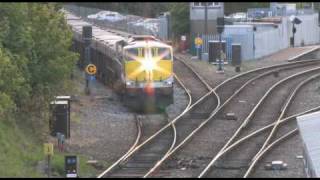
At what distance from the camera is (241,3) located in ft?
239

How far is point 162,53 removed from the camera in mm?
28156

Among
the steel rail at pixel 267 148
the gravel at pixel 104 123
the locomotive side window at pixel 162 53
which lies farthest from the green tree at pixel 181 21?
the steel rail at pixel 267 148

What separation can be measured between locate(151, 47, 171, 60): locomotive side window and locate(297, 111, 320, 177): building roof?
979 centimetres

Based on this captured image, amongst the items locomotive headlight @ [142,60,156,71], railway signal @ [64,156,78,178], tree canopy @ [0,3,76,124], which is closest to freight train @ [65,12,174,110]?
locomotive headlight @ [142,60,156,71]

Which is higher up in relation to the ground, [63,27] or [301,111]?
[63,27]

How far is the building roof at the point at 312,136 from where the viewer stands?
1425 cm

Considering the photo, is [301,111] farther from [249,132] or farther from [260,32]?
[260,32]

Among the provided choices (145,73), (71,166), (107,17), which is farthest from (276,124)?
(107,17)

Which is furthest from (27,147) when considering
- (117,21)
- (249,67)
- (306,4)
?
(306,4)

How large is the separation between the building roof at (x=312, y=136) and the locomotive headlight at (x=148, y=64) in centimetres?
961

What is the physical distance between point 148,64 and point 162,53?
0.61m

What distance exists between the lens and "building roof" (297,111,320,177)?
1425cm

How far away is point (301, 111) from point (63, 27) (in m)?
7.98

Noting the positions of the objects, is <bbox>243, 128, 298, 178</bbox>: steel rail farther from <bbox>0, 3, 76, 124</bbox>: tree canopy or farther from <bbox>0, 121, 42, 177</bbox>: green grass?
<bbox>0, 3, 76, 124</bbox>: tree canopy
